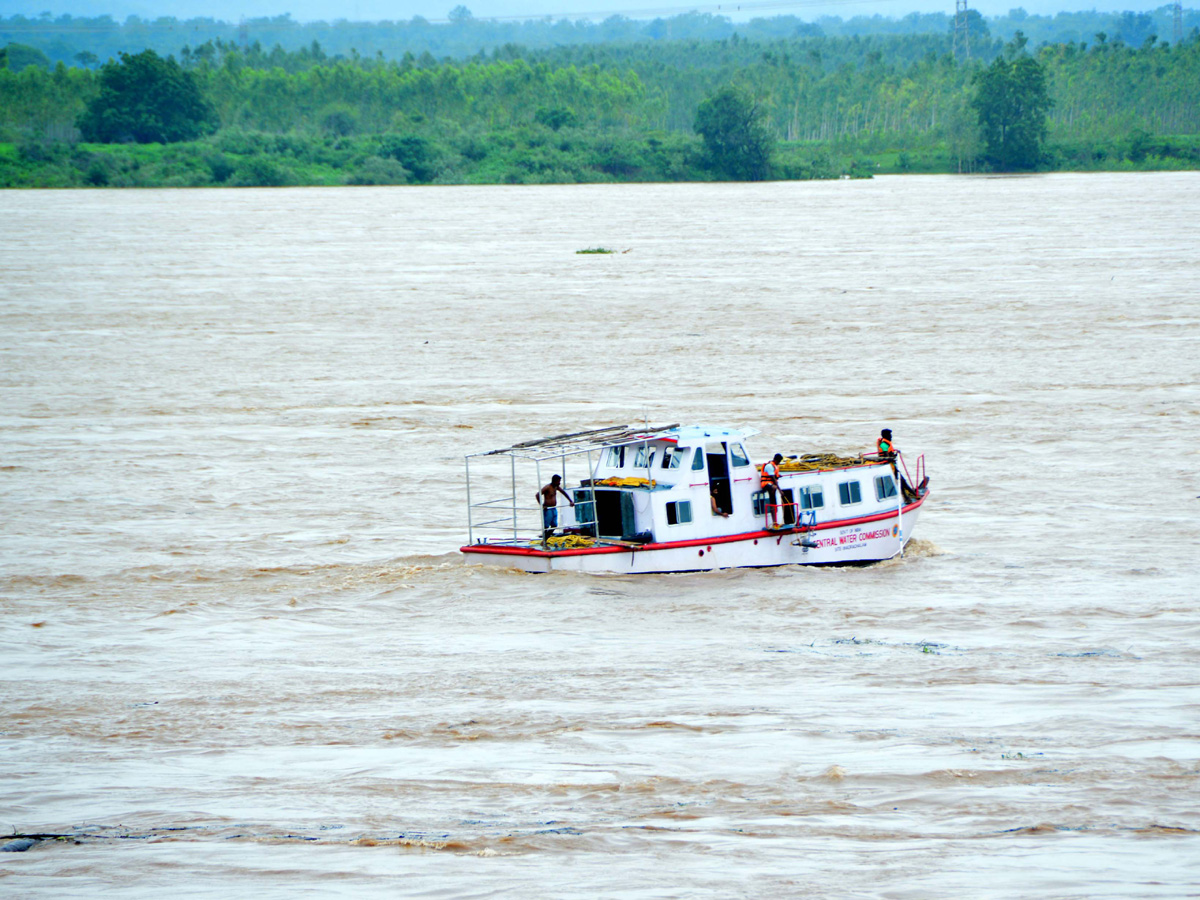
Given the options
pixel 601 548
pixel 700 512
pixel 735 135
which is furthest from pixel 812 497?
pixel 735 135

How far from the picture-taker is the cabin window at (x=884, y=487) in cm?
2492

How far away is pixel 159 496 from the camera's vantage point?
94.9ft

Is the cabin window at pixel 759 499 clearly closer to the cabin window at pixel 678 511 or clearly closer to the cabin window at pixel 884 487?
the cabin window at pixel 678 511

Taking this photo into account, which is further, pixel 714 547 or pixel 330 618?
pixel 714 547

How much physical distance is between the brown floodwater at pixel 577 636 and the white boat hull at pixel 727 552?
371mm

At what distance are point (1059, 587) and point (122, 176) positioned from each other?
158 meters

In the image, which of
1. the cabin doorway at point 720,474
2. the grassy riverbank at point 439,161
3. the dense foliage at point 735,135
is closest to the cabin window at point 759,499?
the cabin doorway at point 720,474

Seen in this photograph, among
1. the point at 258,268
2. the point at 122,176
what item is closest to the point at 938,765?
the point at 258,268

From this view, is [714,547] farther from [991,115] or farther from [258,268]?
[991,115]

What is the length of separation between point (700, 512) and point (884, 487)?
12.0 feet

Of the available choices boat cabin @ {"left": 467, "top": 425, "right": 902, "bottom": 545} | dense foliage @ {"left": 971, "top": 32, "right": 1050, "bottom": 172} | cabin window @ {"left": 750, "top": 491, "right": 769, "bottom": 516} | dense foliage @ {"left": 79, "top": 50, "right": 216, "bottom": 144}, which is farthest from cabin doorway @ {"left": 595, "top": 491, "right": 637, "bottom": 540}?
dense foliage @ {"left": 79, "top": 50, "right": 216, "bottom": 144}

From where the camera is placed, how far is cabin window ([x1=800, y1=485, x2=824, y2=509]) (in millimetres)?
24062

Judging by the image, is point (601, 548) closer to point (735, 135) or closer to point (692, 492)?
point (692, 492)

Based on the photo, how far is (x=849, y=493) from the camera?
80.7ft
